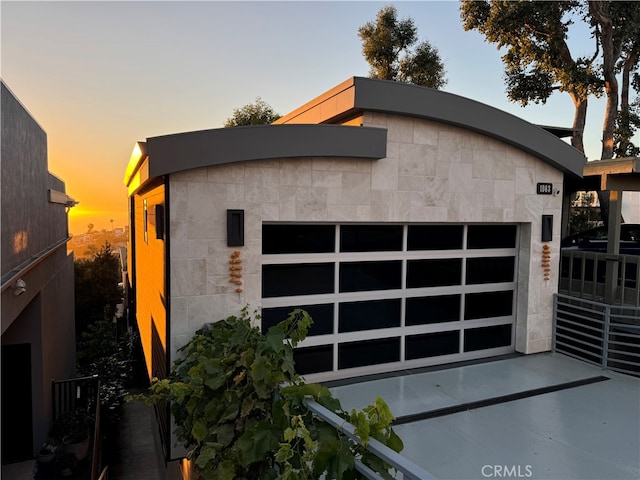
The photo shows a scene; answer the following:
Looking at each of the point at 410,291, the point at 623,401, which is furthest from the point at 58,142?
the point at 623,401

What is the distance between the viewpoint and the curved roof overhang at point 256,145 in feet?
15.5

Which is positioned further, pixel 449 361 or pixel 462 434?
pixel 449 361

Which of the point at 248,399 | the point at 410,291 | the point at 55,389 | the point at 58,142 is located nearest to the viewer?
the point at 248,399

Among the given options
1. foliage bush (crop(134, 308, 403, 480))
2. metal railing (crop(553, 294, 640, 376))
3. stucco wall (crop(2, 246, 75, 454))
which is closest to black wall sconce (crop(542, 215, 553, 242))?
metal railing (crop(553, 294, 640, 376))

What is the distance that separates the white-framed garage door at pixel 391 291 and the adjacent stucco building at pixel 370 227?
0.02 meters

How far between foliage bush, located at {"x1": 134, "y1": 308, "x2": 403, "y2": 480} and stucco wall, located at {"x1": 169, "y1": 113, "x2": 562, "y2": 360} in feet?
4.25

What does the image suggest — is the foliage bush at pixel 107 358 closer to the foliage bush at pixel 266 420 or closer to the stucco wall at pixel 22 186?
the stucco wall at pixel 22 186

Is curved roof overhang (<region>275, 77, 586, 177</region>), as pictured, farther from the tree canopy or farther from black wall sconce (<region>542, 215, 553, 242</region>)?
→ the tree canopy

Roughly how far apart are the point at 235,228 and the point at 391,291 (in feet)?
8.62

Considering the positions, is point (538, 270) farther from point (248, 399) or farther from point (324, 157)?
point (248, 399)

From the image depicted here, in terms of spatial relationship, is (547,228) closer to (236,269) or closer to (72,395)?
Answer: (236,269)

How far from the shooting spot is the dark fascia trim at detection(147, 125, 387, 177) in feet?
15.5

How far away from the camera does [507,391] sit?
5.82m

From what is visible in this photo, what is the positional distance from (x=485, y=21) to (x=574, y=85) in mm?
4388
